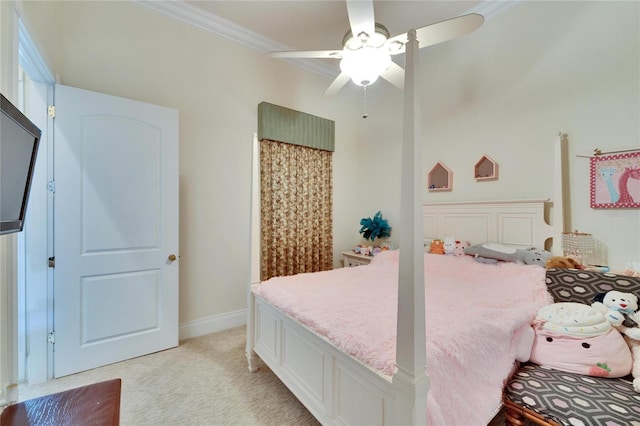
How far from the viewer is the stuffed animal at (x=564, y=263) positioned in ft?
6.07

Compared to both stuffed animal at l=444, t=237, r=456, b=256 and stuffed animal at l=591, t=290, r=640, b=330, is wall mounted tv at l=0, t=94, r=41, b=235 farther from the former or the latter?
stuffed animal at l=444, t=237, r=456, b=256

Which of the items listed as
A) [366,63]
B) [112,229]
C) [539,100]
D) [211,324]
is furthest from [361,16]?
[211,324]

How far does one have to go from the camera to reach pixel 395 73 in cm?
208


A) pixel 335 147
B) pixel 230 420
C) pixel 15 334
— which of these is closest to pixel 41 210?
pixel 15 334

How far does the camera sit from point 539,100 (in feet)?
7.42

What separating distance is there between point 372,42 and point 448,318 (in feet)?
5.75

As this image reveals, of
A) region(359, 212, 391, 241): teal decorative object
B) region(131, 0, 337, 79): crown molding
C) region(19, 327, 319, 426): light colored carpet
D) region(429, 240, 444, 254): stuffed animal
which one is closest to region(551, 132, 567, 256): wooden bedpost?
region(429, 240, 444, 254): stuffed animal

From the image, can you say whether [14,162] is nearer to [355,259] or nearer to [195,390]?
[195,390]

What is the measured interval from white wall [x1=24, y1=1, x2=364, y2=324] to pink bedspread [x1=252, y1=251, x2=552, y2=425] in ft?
3.43

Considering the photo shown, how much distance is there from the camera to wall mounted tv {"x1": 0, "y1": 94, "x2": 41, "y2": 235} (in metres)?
0.86

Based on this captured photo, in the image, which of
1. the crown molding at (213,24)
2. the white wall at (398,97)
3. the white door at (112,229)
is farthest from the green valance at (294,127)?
the white door at (112,229)

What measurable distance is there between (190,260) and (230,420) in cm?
153

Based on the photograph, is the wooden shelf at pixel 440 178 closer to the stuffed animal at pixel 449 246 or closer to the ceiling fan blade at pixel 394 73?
the stuffed animal at pixel 449 246

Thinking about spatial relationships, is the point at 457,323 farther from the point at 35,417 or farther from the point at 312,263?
the point at 312,263
